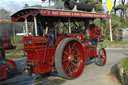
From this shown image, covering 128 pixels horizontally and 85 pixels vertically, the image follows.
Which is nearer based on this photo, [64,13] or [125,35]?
[64,13]

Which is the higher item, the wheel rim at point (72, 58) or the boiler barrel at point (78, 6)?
the boiler barrel at point (78, 6)

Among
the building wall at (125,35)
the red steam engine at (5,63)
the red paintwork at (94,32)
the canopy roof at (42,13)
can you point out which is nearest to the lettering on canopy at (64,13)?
the canopy roof at (42,13)

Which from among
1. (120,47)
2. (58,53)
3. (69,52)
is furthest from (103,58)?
(120,47)

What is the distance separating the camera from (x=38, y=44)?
5.05 meters

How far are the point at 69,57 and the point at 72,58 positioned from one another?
5.2 inches

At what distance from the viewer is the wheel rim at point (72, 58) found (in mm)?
5508

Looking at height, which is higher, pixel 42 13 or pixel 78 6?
pixel 78 6

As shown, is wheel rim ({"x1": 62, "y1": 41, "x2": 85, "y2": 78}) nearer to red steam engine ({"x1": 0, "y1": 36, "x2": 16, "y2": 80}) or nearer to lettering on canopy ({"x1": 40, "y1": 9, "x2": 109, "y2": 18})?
lettering on canopy ({"x1": 40, "y1": 9, "x2": 109, "y2": 18})

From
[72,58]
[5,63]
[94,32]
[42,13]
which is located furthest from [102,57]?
[5,63]

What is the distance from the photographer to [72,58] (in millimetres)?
5637

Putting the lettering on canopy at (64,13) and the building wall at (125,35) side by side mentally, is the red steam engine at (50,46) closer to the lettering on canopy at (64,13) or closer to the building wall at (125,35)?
the lettering on canopy at (64,13)

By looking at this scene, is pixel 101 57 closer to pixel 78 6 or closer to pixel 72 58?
pixel 72 58

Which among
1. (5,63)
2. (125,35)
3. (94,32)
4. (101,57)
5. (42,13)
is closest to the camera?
(42,13)

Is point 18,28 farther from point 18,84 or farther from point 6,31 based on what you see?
point 18,84
